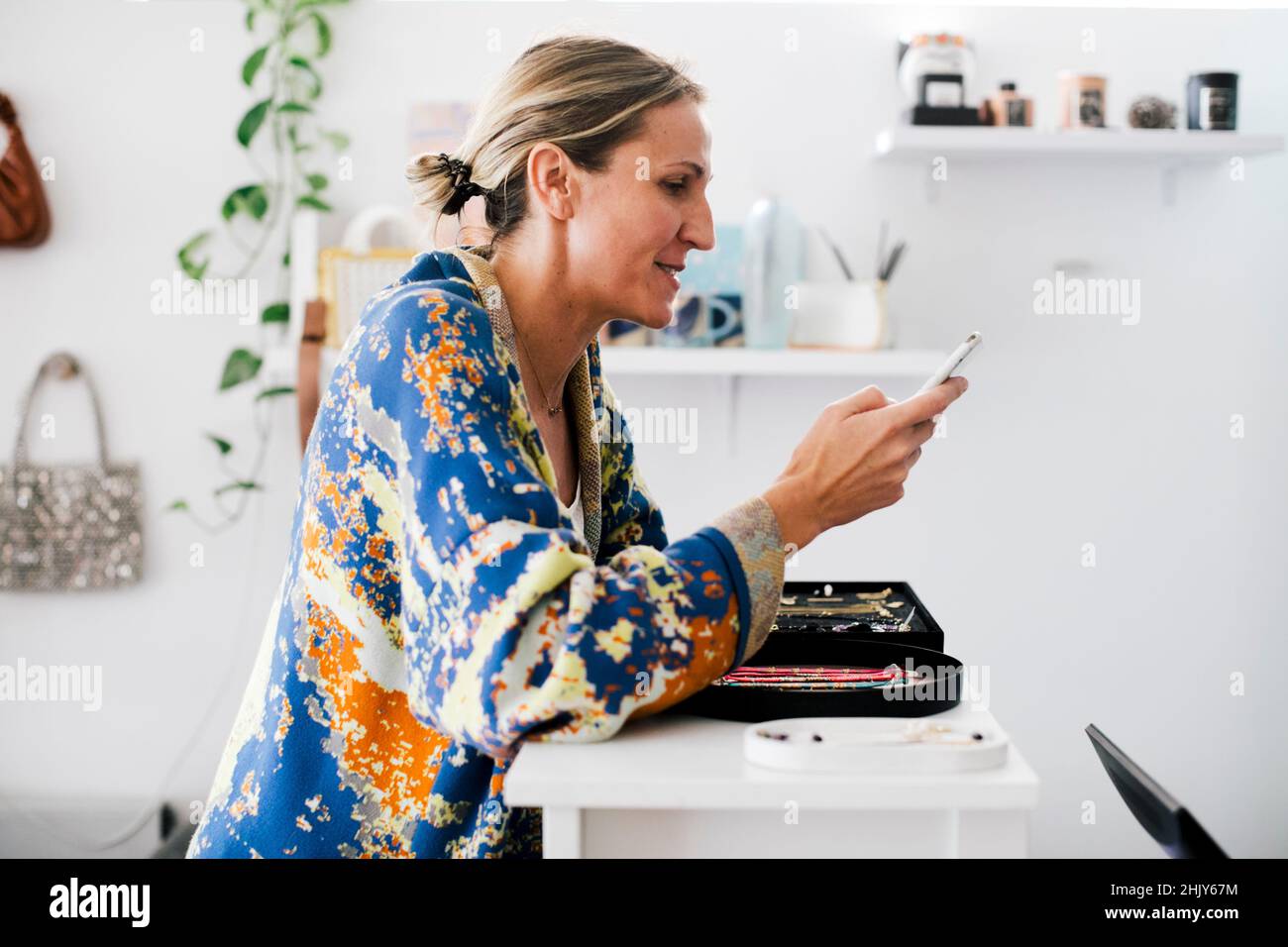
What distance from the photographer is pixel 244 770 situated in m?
1.11

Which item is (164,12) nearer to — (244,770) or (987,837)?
(244,770)

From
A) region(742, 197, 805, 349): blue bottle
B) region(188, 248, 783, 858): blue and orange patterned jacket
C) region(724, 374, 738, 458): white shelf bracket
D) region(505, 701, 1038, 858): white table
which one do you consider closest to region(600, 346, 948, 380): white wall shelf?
region(742, 197, 805, 349): blue bottle

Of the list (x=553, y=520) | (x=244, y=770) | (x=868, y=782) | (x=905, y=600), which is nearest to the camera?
(x=868, y=782)

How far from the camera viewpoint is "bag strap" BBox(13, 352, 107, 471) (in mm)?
2744

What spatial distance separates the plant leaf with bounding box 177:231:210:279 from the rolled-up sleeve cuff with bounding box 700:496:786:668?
1979mm

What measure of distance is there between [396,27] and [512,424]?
1908mm

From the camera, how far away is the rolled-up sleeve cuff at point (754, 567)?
986 millimetres

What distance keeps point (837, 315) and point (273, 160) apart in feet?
3.90

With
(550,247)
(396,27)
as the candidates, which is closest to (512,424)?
(550,247)

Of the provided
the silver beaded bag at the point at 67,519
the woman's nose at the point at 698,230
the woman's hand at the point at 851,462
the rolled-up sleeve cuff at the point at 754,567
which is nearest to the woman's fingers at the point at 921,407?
the woman's hand at the point at 851,462

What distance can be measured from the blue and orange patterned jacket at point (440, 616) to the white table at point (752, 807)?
69 mm

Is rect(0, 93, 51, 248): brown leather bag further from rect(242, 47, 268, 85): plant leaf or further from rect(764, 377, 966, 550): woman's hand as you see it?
rect(764, 377, 966, 550): woman's hand

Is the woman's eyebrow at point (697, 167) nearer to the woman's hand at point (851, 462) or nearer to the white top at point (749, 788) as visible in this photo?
the woman's hand at point (851, 462)

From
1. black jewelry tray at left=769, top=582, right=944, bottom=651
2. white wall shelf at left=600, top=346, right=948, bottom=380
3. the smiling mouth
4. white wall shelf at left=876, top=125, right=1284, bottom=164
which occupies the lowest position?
black jewelry tray at left=769, top=582, right=944, bottom=651
